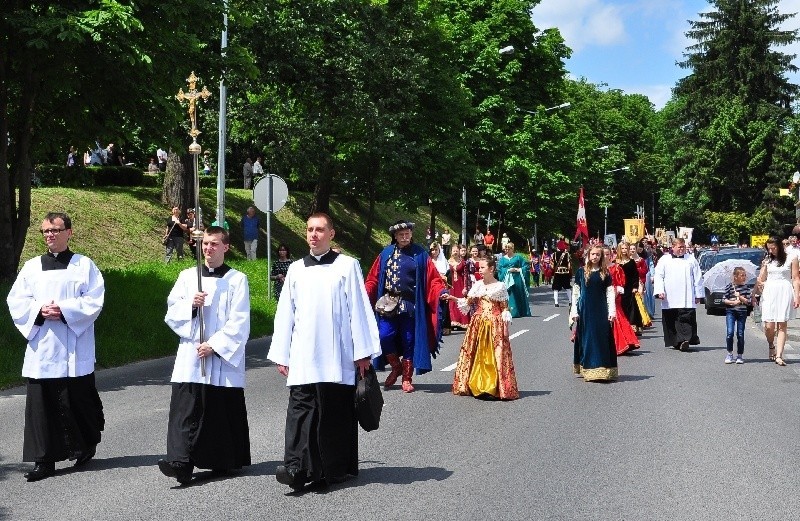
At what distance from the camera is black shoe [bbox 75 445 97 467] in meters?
8.66

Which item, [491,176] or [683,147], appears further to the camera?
[683,147]

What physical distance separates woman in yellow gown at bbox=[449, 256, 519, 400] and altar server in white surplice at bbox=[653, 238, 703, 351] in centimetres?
679

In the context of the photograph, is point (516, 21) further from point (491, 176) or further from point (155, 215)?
point (155, 215)

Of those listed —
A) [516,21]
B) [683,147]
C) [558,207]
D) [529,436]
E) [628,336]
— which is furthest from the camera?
[683,147]

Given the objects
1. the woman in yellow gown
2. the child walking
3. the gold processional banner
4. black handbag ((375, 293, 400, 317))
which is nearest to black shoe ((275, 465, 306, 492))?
the woman in yellow gown

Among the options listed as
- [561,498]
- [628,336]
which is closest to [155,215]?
[628,336]

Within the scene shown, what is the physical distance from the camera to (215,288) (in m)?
8.20

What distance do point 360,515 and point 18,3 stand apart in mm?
12472

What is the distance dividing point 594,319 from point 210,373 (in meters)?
7.41

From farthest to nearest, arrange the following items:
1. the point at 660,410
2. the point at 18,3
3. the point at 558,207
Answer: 1. the point at 558,207
2. the point at 18,3
3. the point at 660,410

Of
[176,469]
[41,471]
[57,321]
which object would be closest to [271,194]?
[57,321]

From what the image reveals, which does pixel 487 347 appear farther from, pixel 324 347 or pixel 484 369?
pixel 324 347

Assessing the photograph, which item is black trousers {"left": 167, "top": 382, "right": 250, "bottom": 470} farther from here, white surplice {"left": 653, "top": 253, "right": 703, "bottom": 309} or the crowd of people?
white surplice {"left": 653, "top": 253, "right": 703, "bottom": 309}

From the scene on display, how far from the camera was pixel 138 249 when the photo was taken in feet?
104
